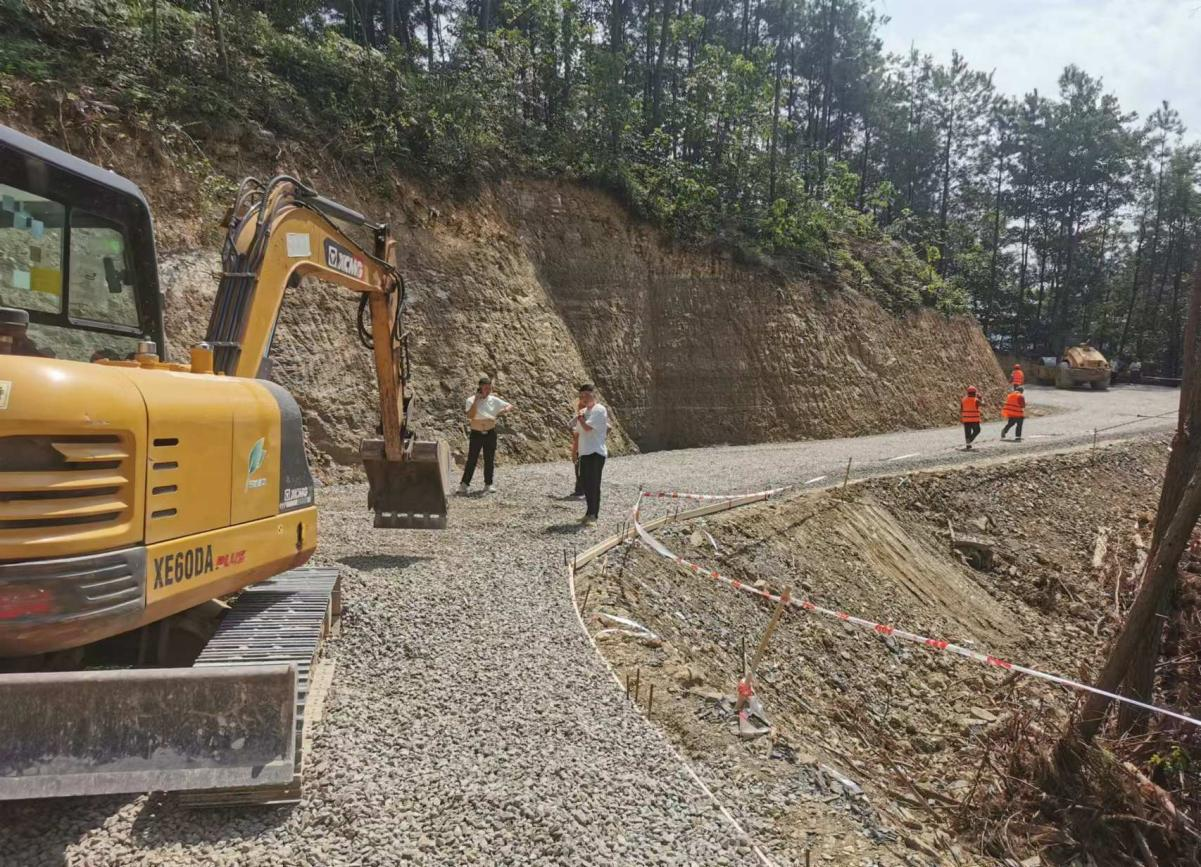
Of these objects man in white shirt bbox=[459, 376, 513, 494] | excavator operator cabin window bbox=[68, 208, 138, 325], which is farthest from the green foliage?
excavator operator cabin window bbox=[68, 208, 138, 325]

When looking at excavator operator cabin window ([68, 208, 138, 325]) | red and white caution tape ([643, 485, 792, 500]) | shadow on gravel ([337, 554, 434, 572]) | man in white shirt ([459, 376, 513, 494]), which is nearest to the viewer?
excavator operator cabin window ([68, 208, 138, 325])

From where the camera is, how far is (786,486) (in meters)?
12.5

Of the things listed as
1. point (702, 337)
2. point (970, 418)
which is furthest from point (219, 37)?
point (970, 418)

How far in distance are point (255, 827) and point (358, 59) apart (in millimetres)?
16891

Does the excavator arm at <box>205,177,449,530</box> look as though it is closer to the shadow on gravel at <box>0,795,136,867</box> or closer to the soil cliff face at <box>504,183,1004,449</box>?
the shadow on gravel at <box>0,795,136,867</box>

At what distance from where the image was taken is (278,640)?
395 cm

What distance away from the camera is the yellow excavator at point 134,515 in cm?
286

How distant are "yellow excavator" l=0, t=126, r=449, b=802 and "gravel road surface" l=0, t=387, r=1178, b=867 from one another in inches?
10.8

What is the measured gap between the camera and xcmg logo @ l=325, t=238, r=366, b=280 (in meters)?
5.98

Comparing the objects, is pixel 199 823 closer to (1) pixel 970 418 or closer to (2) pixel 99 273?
(2) pixel 99 273

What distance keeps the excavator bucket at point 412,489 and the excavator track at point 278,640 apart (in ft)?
7.78

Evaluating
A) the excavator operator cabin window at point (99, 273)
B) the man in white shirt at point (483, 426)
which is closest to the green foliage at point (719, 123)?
the man in white shirt at point (483, 426)

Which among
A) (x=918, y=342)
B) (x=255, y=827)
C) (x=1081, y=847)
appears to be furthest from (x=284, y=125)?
(x=918, y=342)

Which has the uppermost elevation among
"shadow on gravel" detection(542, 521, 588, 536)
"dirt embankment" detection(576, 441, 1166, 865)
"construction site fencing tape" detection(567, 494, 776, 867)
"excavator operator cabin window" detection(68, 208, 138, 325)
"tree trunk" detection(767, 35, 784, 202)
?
"tree trunk" detection(767, 35, 784, 202)
